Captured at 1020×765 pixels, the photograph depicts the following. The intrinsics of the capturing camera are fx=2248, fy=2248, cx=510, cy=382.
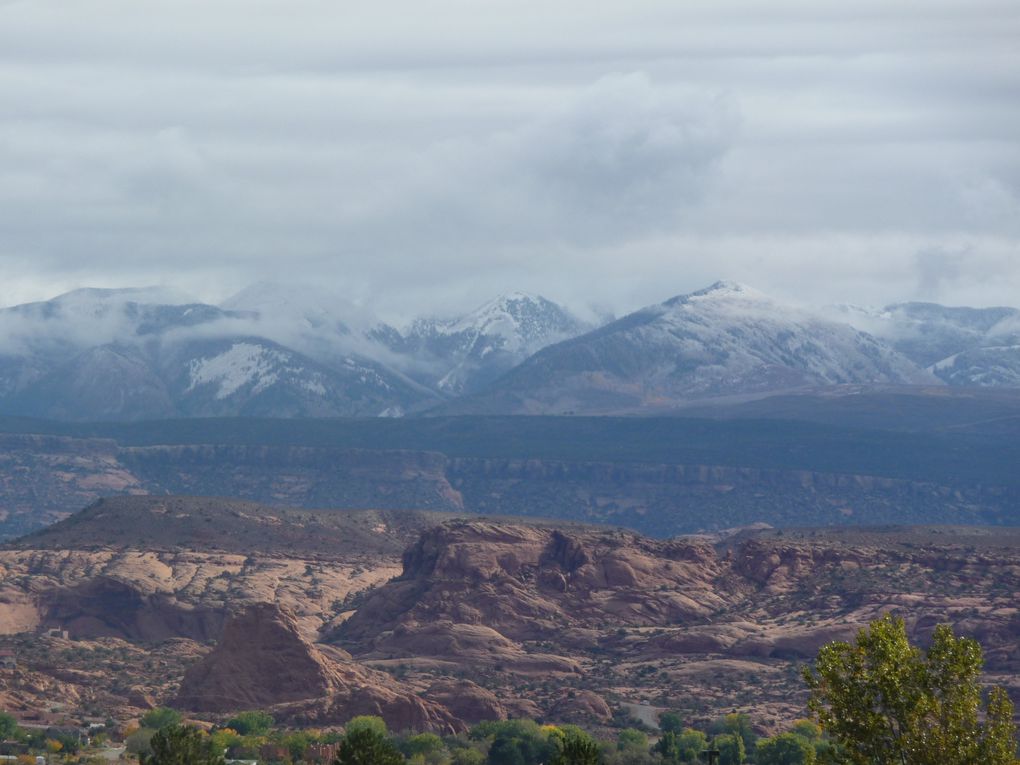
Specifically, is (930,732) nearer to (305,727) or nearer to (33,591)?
(305,727)

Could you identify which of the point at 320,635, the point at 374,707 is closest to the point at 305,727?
the point at 374,707

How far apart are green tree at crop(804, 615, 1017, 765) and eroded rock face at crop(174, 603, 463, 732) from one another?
79.8 m

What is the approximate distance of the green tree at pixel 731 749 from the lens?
128 m

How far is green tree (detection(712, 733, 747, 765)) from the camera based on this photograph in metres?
128

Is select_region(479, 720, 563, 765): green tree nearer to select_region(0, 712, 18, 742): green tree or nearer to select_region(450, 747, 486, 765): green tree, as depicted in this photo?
select_region(450, 747, 486, 765): green tree

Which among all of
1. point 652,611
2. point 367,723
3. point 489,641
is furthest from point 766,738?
point 652,611

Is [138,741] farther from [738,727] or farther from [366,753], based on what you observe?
[366,753]

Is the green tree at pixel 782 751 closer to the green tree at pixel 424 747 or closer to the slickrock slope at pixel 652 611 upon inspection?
the green tree at pixel 424 747

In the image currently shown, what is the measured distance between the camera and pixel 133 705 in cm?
14938

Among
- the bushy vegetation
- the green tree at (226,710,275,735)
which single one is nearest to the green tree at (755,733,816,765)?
the bushy vegetation

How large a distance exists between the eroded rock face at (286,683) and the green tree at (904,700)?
79.8m

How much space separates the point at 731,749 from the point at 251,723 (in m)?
30.1

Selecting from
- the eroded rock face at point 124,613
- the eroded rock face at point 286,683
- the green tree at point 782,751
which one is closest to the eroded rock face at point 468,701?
the eroded rock face at point 286,683

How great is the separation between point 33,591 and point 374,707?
63.7 m
